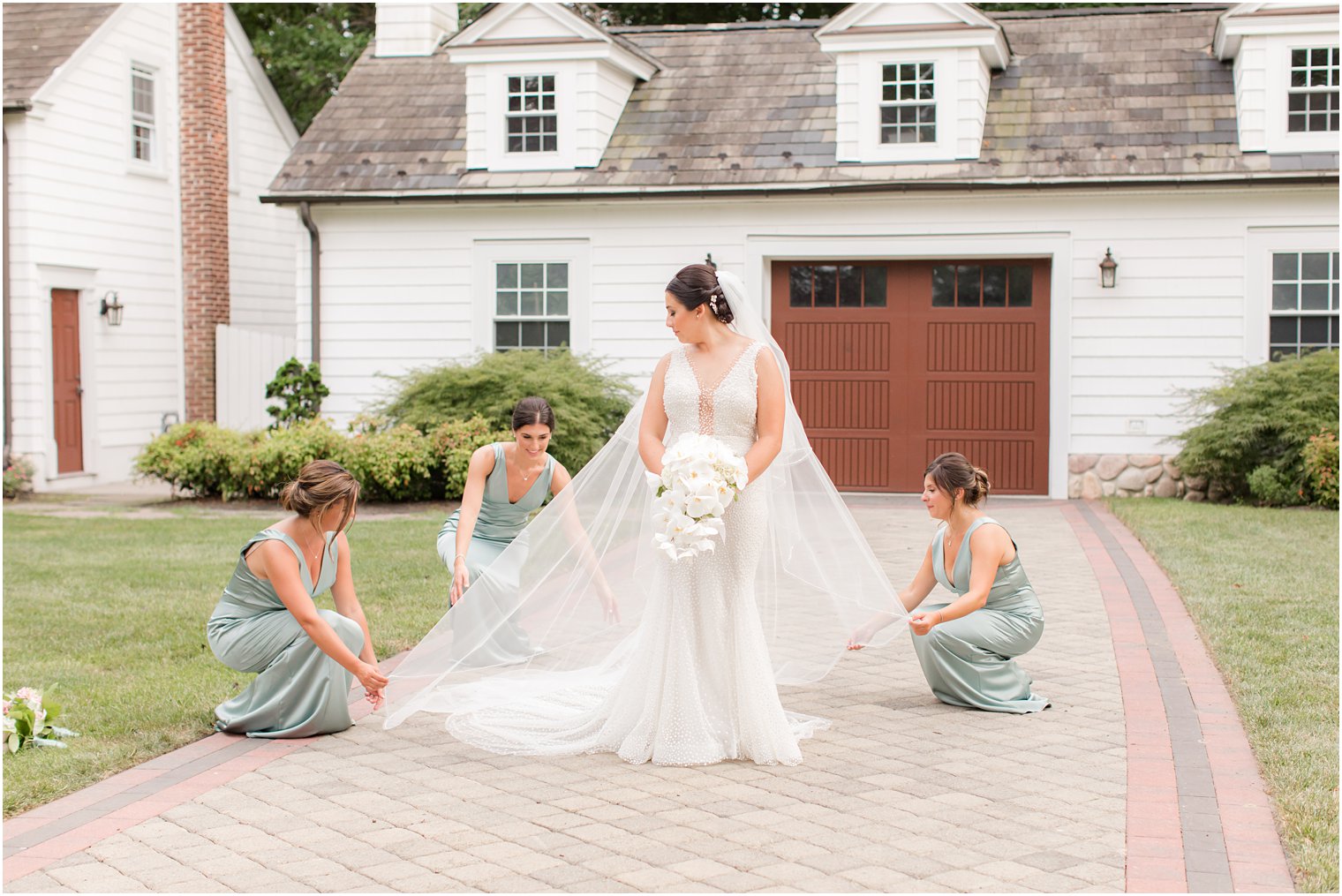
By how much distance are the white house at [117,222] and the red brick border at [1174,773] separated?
13.7m

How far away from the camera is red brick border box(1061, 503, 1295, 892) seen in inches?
180

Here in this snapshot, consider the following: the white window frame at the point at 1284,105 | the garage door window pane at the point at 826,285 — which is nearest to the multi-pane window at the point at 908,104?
the garage door window pane at the point at 826,285

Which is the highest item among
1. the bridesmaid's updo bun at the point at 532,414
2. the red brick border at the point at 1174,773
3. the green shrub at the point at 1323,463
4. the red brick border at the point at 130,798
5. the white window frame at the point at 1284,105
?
the white window frame at the point at 1284,105

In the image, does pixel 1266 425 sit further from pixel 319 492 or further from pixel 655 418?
pixel 319 492

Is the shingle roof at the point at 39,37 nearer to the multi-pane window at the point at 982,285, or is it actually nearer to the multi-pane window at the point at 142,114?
the multi-pane window at the point at 142,114

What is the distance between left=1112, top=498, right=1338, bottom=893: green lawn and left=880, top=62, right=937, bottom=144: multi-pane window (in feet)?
16.6

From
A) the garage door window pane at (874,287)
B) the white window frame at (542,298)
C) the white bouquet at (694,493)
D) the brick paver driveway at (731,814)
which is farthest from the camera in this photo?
the white window frame at (542,298)

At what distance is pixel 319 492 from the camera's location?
5.96m

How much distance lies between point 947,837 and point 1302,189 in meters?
13.1

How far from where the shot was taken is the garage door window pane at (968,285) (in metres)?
16.7

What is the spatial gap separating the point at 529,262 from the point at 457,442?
3206 millimetres

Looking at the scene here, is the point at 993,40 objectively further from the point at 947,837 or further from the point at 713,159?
the point at 947,837

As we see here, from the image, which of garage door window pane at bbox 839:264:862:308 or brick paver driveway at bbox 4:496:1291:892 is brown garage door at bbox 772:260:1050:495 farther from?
brick paver driveway at bbox 4:496:1291:892

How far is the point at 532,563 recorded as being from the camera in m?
6.76
